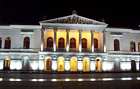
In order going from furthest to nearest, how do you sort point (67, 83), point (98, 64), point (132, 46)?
point (132, 46), point (98, 64), point (67, 83)

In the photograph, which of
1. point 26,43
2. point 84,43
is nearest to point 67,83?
point 26,43

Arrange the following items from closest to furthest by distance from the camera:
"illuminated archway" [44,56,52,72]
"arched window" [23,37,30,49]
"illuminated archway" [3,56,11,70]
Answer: "illuminated archway" [3,56,11,70] < "illuminated archway" [44,56,52,72] < "arched window" [23,37,30,49]

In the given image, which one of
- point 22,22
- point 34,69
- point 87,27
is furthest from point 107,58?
point 22,22

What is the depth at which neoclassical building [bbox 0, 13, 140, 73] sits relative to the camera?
1898 inches

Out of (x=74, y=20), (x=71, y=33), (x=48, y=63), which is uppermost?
(x=74, y=20)

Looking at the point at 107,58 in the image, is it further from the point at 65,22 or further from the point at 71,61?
the point at 65,22

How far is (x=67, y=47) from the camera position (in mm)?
49031

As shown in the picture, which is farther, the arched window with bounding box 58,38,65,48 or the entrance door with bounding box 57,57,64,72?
the arched window with bounding box 58,38,65,48

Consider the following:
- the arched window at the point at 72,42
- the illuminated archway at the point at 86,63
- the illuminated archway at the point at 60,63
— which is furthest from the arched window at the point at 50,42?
the illuminated archway at the point at 86,63

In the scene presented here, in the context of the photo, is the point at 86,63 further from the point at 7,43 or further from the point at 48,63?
the point at 7,43

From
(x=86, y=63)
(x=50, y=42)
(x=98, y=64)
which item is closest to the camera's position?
(x=86, y=63)

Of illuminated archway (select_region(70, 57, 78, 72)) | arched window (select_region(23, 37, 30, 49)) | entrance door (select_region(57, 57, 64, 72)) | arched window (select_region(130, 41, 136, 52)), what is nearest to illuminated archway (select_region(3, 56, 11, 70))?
arched window (select_region(23, 37, 30, 49))

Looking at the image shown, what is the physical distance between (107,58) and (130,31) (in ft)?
25.5

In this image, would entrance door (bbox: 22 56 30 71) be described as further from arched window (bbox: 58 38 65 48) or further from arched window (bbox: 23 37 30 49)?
arched window (bbox: 58 38 65 48)
